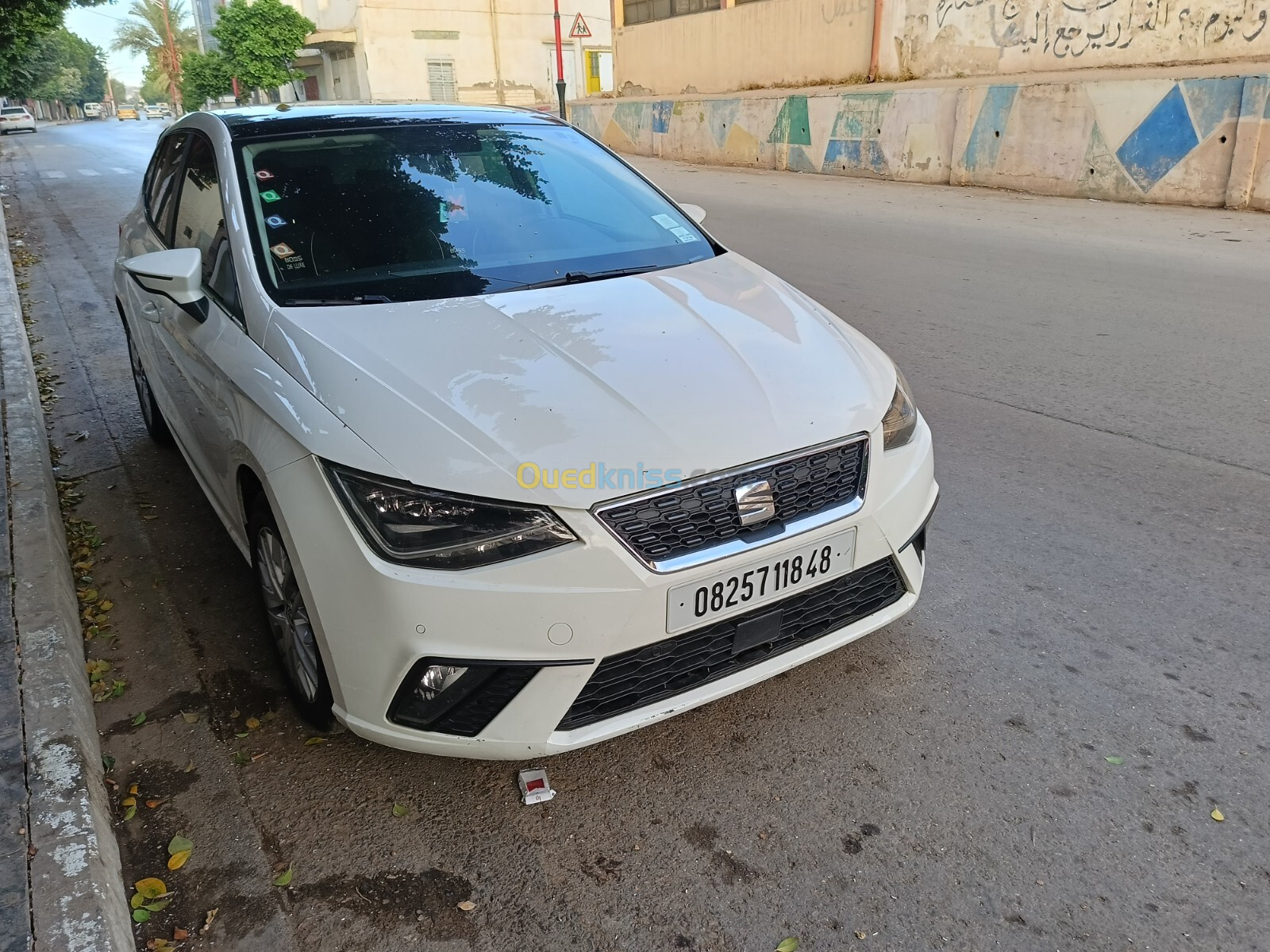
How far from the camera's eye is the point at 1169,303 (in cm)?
716

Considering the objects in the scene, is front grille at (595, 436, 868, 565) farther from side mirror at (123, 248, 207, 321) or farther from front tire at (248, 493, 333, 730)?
side mirror at (123, 248, 207, 321)

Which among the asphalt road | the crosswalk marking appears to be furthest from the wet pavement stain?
the crosswalk marking

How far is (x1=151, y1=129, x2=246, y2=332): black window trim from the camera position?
115 inches

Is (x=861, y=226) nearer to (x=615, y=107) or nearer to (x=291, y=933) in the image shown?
(x=291, y=933)

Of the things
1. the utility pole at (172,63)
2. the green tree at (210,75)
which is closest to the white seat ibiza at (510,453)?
the green tree at (210,75)

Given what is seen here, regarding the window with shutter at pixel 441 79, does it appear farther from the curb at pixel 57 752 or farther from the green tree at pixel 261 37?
the curb at pixel 57 752

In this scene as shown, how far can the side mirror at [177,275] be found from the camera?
301cm

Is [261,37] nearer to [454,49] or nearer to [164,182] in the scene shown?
[454,49]

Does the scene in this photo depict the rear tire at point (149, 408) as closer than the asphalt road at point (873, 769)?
No

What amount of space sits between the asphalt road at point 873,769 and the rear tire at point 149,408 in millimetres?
173

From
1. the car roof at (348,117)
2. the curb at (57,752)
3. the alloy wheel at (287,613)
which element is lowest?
the curb at (57,752)

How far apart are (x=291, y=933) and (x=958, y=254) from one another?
878 cm

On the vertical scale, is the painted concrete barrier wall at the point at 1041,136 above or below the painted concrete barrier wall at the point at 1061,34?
below

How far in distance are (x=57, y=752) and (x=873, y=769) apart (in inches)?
82.6
